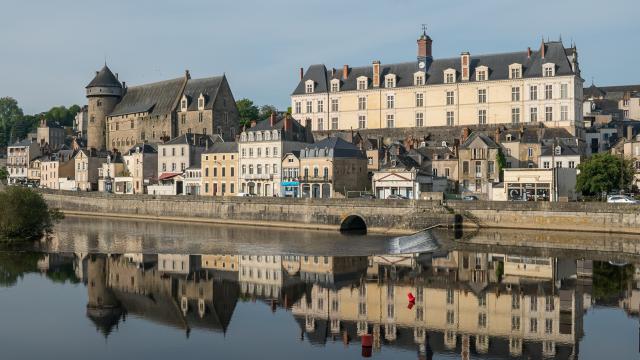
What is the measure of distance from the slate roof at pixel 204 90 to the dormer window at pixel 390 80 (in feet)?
63.3

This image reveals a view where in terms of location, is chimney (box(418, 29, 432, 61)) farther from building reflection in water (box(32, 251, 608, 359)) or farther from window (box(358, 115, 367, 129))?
building reflection in water (box(32, 251, 608, 359))

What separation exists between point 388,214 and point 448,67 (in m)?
23.8

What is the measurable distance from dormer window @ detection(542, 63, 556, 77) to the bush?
40086 millimetres

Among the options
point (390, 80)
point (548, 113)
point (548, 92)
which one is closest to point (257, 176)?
point (390, 80)

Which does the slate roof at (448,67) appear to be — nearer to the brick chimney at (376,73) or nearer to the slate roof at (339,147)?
the brick chimney at (376,73)

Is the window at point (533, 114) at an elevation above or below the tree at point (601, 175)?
above

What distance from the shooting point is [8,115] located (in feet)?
467

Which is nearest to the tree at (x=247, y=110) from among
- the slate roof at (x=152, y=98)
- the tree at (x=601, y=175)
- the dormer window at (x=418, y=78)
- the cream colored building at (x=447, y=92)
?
the slate roof at (x=152, y=98)

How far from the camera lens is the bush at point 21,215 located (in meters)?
41.5

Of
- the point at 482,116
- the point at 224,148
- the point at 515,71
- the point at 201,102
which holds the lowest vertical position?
the point at 224,148

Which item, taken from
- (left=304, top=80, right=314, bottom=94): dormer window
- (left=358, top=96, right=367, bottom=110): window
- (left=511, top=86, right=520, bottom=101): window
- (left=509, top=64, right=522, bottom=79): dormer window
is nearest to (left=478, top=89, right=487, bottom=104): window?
(left=511, top=86, right=520, bottom=101): window

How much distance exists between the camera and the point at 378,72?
230ft

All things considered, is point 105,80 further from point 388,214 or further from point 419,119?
point 388,214

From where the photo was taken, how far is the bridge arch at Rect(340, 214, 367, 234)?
49.4 meters
